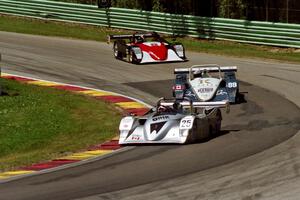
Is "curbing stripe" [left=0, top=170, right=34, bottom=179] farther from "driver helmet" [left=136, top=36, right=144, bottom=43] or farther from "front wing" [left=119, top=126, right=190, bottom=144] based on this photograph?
"driver helmet" [left=136, top=36, right=144, bottom=43]

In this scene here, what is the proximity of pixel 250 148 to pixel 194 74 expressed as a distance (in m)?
7.75

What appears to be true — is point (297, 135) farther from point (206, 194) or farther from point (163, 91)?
point (163, 91)

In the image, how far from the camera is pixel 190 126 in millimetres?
16594

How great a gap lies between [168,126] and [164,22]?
2400 centimetres

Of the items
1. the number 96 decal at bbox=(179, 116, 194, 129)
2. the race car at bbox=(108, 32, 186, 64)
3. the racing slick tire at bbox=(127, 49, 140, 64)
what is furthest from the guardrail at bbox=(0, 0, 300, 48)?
the number 96 decal at bbox=(179, 116, 194, 129)

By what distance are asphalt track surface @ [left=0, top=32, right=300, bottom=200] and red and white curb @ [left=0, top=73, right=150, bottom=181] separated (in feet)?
1.96

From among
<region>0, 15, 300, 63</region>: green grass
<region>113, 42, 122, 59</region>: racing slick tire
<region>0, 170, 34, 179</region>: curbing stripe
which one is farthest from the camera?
<region>0, 15, 300, 63</region>: green grass

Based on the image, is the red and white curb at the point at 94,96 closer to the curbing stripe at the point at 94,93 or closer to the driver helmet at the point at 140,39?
the curbing stripe at the point at 94,93

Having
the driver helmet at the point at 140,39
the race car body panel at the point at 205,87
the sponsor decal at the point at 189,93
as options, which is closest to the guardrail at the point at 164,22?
the driver helmet at the point at 140,39

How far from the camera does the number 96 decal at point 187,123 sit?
16609mm

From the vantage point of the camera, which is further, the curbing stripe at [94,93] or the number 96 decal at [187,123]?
the curbing stripe at [94,93]

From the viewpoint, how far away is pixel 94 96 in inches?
992

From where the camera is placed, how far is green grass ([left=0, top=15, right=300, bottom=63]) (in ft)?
111

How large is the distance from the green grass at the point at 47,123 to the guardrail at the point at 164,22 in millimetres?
13439
